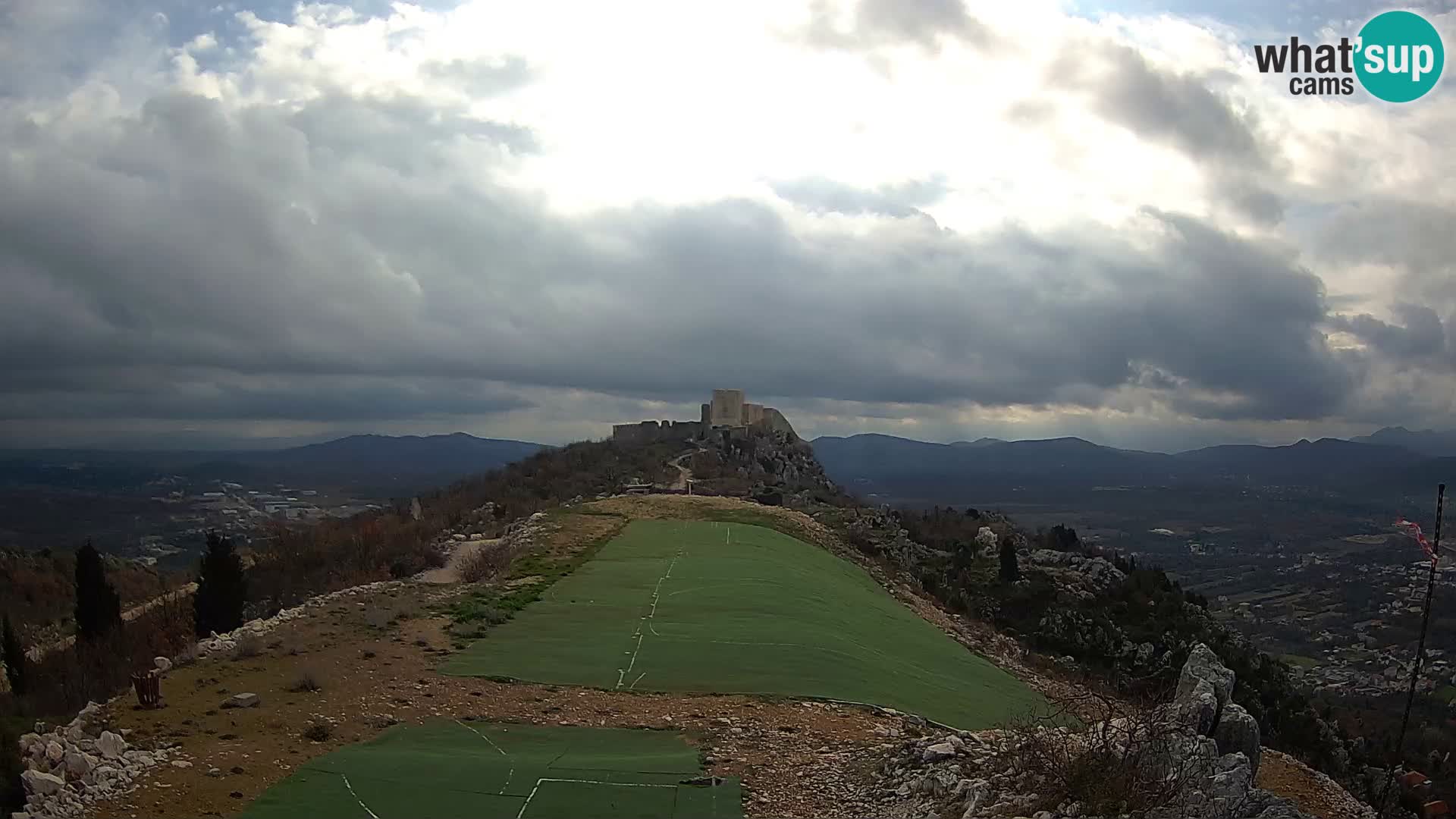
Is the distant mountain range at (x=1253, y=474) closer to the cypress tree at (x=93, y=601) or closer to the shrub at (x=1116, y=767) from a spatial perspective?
the cypress tree at (x=93, y=601)

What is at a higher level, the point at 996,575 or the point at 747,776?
the point at 747,776

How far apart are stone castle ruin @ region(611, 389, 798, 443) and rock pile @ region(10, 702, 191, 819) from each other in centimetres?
6634

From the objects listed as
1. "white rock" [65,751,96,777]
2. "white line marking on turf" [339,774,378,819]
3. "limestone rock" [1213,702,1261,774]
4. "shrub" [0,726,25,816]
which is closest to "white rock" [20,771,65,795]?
"shrub" [0,726,25,816]

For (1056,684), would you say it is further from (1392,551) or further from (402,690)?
(1392,551)

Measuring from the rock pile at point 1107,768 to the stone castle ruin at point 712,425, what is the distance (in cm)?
6587

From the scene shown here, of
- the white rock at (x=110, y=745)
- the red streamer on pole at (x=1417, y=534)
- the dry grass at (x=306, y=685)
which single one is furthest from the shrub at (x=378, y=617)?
the red streamer on pole at (x=1417, y=534)

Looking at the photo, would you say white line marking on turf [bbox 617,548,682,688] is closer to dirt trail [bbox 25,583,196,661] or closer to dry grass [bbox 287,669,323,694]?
dry grass [bbox 287,669,323,694]

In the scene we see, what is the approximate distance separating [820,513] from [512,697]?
35.5 metres

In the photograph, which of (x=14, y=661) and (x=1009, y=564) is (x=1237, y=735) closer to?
(x=14, y=661)

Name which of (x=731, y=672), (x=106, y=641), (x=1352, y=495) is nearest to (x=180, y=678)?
(x=731, y=672)

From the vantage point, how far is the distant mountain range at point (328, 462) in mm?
110750

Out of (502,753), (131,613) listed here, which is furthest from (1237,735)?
(131,613)

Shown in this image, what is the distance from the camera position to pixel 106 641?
25688 mm

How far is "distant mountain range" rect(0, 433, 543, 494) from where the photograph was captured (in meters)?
111
